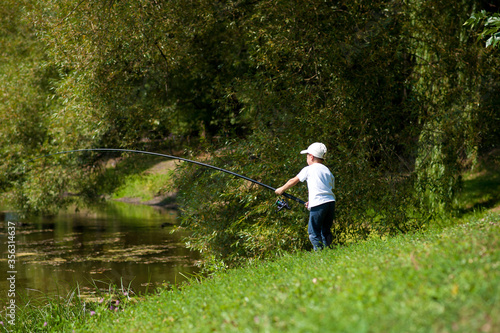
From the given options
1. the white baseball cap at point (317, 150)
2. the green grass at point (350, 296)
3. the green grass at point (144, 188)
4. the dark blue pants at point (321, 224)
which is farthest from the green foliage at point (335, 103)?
the green grass at point (144, 188)

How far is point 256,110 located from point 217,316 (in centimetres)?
602

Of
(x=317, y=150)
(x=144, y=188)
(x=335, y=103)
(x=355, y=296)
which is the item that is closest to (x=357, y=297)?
(x=355, y=296)

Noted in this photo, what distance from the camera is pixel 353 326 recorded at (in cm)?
293

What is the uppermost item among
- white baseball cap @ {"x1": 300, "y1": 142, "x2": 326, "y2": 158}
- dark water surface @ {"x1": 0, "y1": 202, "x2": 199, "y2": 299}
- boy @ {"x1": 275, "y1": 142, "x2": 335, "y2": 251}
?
white baseball cap @ {"x1": 300, "y1": 142, "x2": 326, "y2": 158}

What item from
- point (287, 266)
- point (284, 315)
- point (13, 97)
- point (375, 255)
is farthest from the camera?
point (13, 97)

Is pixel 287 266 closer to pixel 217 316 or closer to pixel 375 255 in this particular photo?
pixel 375 255

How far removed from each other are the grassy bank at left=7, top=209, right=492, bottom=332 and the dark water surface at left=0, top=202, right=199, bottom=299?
246 centimetres

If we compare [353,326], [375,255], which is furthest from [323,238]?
[353,326]

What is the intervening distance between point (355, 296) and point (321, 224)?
11.3ft

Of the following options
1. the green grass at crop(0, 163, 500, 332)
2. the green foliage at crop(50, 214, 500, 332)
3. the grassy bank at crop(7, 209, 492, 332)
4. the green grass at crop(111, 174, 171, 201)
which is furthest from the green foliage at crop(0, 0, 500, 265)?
the green grass at crop(111, 174, 171, 201)

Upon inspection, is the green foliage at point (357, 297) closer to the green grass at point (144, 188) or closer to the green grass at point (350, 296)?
the green grass at point (350, 296)

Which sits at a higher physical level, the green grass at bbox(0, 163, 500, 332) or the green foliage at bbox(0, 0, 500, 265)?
the green foliage at bbox(0, 0, 500, 265)

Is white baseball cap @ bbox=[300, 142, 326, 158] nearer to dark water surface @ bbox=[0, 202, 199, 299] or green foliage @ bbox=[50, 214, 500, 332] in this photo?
green foliage @ bbox=[50, 214, 500, 332]

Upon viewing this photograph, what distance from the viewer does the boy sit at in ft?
22.1
